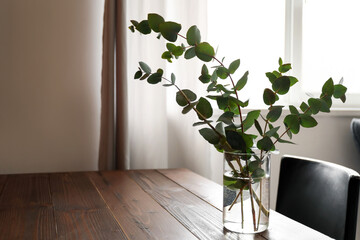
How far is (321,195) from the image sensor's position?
131 centimetres

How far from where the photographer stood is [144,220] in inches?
41.3

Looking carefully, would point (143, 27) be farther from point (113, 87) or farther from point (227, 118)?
point (113, 87)

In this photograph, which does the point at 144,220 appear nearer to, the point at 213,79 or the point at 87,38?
the point at 213,79

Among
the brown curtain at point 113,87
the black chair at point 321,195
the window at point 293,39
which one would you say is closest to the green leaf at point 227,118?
the black chair at point 321,195

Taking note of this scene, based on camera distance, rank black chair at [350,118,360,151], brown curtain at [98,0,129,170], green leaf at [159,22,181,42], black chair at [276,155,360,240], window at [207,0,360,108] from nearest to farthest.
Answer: green leaf at [159,22,181,42], black chair at [276,155,360,240], brown curtain at [98,0,129,170], black chair at [350,118,360,151], window at [207,0,360,108]

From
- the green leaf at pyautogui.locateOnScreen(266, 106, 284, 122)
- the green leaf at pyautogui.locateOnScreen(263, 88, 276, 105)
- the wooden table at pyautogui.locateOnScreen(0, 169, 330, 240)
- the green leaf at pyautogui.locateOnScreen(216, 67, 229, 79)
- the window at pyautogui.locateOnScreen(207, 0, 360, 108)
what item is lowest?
the wooden table at pyautogui.locateOnScreen(0, 169, 330, 240)

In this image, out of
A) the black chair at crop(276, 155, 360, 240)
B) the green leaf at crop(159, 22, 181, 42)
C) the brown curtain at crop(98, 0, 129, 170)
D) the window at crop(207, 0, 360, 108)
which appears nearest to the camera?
the green leaf at crop(159, 22, 181, 42)

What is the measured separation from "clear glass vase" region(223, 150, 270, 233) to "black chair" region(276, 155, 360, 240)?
1.15 feet

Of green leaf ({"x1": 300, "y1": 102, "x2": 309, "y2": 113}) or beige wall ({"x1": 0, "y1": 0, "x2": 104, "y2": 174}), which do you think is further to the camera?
beige wall ({"x1": 0, "y1": 0, "x2": 104, "y2": 174})

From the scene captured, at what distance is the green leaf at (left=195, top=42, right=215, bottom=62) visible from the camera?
89 cm

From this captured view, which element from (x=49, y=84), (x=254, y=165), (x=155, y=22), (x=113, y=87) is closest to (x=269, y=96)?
(x=254, y=165)

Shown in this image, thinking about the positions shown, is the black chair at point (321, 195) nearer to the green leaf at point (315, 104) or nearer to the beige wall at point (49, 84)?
the green leaf at point (315, 104)

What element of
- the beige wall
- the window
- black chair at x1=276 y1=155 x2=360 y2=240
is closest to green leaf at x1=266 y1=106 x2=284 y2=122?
black chair at x1=276 y1=155 x2=360 y2=240

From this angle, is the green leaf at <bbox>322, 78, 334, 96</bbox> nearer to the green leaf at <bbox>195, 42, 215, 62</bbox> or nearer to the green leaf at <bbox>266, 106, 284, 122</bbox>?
the green leaf at <bbox>266, 106, 284, 122</bbox>
